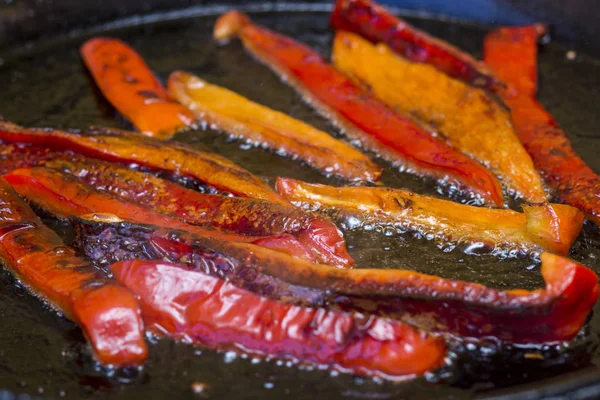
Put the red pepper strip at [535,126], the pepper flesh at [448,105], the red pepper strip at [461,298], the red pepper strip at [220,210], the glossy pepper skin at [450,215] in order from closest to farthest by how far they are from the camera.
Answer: the red pepper strip at [461,298]
the red pepper strip at [220,210]
the glossy pepper skin at [450,215]
the red pepper strip at [535,126]
the pepper flesh at [448,105]

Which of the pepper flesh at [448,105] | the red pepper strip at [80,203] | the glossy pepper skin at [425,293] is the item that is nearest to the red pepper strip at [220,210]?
the red pepper strip at [80,203]

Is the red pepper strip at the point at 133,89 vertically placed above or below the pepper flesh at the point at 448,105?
below

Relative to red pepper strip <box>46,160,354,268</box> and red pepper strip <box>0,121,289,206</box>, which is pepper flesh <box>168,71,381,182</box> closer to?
red pepper strip <box>0,121,289,206</box>

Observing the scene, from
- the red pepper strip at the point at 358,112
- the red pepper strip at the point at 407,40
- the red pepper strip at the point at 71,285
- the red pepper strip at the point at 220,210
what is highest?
the red pepper strip at the point at 407,40

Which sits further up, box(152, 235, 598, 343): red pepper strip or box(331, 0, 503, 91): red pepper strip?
box(331, 0, 503, 91): red pepper strip

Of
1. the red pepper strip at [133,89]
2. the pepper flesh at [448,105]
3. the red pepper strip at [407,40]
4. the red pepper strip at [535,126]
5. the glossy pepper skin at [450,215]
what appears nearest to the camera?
the glossy pepper skin at [450,215]

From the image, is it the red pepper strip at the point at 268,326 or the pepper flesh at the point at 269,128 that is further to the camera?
A: the pepper flesh at the point at 269,128

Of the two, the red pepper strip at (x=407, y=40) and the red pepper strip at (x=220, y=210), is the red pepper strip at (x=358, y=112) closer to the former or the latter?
the red pepper strip at (x=407, y=40)

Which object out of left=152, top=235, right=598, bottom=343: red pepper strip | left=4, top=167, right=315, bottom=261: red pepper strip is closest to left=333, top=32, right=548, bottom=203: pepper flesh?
left=152, top=235, right=598, bottom=343: red pepper strip
